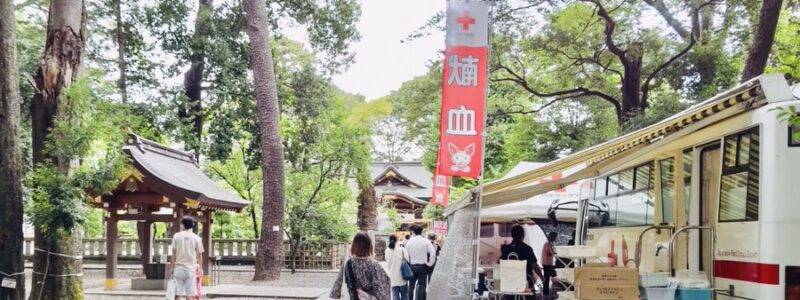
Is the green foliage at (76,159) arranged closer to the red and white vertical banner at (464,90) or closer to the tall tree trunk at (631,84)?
the red and white vertical banner at (464,90)

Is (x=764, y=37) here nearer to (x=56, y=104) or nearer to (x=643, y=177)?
(x=643, y=177)

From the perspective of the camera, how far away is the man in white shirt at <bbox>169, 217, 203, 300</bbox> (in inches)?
432

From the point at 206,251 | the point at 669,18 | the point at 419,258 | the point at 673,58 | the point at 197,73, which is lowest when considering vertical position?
the point at 206,251

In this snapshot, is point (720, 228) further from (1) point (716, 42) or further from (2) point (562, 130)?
(2) point (562, 130)

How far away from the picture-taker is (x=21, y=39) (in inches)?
704

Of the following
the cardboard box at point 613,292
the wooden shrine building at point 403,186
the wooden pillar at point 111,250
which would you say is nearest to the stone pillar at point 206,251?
the wooden pillar at point 111,250

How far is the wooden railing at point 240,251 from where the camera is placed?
2581cm

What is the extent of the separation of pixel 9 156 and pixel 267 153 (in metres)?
11.2

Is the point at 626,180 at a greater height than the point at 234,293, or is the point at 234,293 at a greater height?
the point at 626,180

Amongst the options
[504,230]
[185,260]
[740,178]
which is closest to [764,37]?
[740,178]

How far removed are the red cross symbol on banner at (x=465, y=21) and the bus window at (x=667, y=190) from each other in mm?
3007

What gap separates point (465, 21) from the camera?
9.02 metres

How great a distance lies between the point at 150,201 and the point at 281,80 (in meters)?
10.7

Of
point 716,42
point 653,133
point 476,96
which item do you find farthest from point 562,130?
point 653,133
